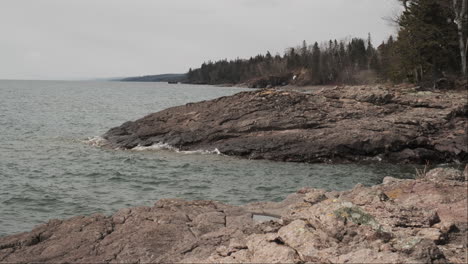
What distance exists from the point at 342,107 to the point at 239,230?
65.0 feet

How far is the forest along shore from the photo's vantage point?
22453 mm

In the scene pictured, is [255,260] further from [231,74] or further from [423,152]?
[231,74]

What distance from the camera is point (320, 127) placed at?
79.5ft

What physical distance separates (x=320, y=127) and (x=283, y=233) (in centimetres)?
1804

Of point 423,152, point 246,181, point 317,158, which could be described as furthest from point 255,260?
point 423,152

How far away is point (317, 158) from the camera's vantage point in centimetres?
2214

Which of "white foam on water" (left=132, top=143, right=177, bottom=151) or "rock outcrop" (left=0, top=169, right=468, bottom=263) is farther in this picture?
"white foam on water" (left=132, top=143, right=177, bottom=151)

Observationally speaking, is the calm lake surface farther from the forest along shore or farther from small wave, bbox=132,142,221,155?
the forest along shore

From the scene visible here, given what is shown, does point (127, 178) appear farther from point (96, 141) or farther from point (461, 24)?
point (461, 24)

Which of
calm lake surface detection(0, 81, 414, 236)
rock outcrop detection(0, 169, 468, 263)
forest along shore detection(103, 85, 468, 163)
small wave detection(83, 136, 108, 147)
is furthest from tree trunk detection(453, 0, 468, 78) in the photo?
rock outcrop detection(0, 169, 468, 263)

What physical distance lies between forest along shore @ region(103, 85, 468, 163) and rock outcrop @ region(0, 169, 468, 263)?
1270 cm

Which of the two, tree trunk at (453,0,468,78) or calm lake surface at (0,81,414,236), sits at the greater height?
tree trunk at (453,0,468,78)

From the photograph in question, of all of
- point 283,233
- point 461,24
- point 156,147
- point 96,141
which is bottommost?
point 156,147

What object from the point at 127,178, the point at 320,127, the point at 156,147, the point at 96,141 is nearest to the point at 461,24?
the point at 320,127
